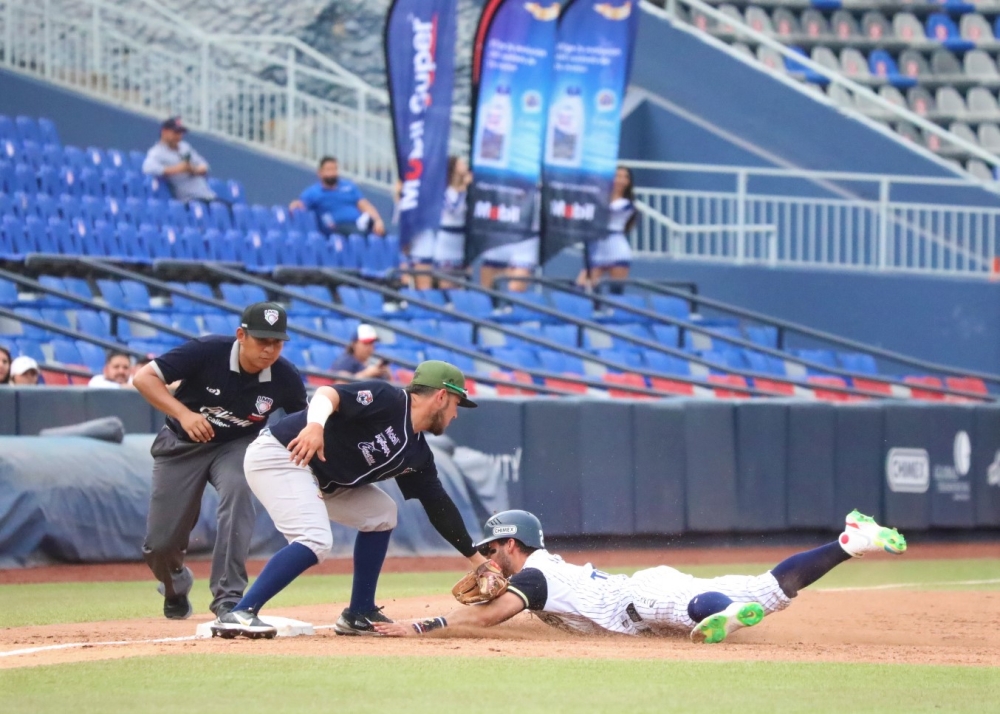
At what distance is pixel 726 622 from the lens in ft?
25.4

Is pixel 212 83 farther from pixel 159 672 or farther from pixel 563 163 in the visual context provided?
pixel 159 672

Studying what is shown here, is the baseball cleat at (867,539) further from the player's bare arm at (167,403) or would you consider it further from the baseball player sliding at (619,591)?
the player's bare arm at (167,403)

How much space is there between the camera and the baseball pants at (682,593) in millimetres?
7941

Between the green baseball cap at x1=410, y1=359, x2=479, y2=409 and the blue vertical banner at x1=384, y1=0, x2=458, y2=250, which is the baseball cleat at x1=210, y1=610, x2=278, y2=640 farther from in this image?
the blue vertical banner at x1=384, y1=0, x2=458, y2=250

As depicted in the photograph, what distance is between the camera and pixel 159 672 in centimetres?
652

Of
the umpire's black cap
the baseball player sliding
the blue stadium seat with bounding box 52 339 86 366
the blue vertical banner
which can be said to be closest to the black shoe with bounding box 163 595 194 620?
the baseball player sliding

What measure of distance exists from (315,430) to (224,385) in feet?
3.96

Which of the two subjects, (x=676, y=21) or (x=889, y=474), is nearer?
(x=889, y=474)

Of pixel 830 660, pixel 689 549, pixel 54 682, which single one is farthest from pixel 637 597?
pixel 689 549

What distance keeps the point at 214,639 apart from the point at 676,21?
19.4m

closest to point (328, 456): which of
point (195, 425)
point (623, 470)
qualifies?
point (195, 425)

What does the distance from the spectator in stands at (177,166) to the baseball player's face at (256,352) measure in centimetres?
1175

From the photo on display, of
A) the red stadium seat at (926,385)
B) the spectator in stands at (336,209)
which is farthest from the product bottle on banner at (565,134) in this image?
the red stadium seat at (926,385)

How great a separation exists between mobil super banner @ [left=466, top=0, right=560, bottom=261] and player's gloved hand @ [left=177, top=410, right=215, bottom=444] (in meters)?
11.5
